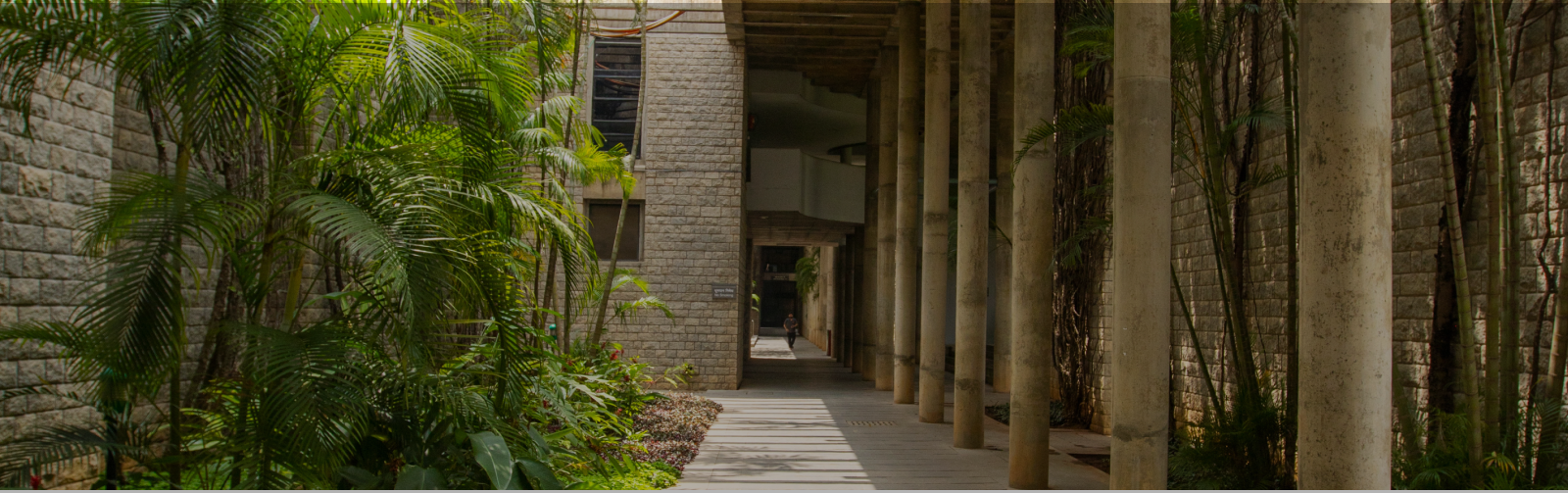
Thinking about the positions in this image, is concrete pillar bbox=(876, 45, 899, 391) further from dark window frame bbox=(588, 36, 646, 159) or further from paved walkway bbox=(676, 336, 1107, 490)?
dark window frame bbox=(588, 36, 646, 159)

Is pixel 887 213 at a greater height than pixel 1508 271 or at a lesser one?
greater

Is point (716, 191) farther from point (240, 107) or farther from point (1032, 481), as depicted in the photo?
point (240, 107)

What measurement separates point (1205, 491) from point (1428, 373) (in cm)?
135

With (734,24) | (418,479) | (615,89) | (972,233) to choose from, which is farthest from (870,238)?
(418,479)

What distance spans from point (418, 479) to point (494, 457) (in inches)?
13.8

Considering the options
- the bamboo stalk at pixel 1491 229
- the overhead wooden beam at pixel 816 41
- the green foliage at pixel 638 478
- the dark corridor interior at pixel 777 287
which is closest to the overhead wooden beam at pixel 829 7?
the overhead wooden beam at pixel 816 41

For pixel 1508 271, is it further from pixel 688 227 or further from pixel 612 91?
pixel 612 91

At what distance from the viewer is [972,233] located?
8211 mm

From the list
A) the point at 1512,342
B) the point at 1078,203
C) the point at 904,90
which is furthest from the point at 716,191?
the point at 1512,342

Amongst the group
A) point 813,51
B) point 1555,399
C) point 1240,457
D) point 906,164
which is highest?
point 813,51

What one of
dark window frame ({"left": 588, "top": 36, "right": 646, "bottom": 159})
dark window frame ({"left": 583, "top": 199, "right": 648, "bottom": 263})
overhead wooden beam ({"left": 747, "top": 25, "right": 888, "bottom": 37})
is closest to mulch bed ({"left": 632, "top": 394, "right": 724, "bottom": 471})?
dark window frame ({"left": 583, "top": 199, "right": 648, "bottom": 263})

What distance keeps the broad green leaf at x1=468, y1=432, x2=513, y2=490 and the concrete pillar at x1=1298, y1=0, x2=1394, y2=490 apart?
10.5 feet

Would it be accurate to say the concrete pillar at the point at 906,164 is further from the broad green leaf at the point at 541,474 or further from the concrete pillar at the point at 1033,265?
the broad green leaf at the point at 541,474

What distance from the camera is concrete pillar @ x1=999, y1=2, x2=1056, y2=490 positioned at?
598 centimetres
